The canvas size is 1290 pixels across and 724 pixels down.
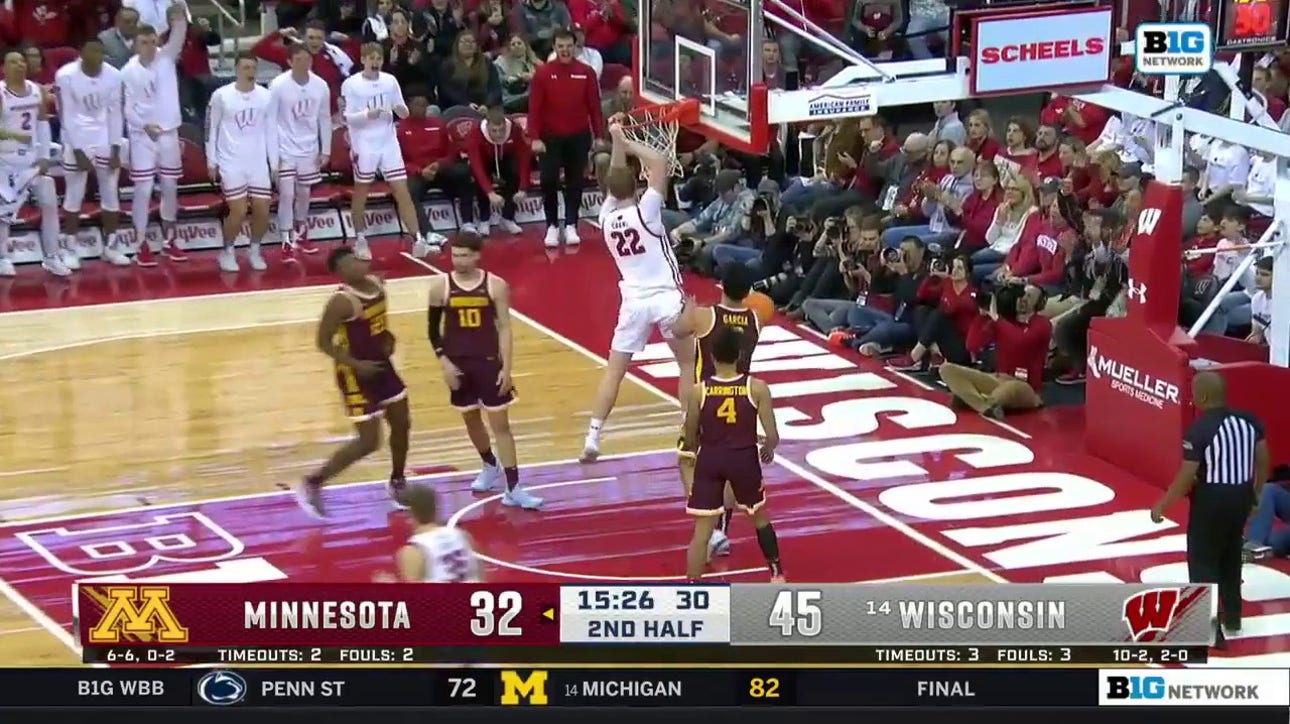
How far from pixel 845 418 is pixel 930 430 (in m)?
0.60

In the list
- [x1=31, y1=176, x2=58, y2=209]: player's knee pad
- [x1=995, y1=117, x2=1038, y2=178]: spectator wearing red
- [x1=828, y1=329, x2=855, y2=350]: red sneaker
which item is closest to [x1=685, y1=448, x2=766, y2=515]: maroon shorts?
[x1=828, y1=329, x2=855, y2=350]: red sneaker

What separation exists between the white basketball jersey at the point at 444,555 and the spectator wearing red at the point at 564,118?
9.69 meters

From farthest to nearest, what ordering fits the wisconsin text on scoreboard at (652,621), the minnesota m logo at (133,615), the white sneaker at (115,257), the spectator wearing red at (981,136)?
the white sneaker at (115,257), the spectator wearing red at (981,136), the minnesota m logo at (133,615), the wisconsin text on scoreboard at (652,621)

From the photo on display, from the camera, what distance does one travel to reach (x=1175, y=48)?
42.1 ft

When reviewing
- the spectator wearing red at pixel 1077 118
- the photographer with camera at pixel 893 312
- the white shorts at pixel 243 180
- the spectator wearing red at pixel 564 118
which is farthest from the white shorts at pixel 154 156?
the spectator wearing red at pixel 1077 118

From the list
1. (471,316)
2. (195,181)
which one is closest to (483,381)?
(471,316)

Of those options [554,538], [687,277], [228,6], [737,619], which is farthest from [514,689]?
[228,6]

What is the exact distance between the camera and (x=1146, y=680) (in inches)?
340

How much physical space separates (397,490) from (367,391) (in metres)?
0.75

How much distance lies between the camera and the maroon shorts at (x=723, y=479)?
1152 cm

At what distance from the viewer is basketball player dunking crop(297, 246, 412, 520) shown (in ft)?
42.0

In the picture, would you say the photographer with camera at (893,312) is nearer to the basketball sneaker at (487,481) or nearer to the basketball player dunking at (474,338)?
the basketball sneaker at (487,481)

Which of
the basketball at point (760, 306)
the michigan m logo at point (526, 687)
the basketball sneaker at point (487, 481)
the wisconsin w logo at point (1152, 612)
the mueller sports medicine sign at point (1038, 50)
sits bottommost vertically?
the basketball sneaker at point (487, 481)

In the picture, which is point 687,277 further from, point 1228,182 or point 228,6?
point 228,6
